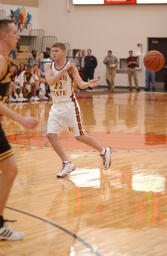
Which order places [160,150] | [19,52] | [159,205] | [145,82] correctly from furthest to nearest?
[145,82]
[19,52]
[160,150]
[159,205]

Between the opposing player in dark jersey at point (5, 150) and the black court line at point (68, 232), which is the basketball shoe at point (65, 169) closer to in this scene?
the black court line at point (68, 232)

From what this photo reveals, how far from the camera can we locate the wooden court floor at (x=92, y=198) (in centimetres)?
540

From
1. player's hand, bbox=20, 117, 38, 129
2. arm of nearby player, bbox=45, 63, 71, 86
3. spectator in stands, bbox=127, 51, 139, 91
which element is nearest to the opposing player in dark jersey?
player's hand, bbox=20, 117, 38, 129

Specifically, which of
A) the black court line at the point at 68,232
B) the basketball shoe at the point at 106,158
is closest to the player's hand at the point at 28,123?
the black court line at the point at 68,232

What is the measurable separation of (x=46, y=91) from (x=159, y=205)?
17252 mm

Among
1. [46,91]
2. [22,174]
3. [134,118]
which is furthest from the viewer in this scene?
[46,91]

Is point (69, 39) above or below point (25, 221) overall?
above

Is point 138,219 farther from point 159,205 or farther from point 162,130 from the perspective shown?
point 162,130

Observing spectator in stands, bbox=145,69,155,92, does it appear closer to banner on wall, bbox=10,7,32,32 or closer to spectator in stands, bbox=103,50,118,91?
spectator in stands, bbox=103,50,118,91

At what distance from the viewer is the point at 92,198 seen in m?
7.23

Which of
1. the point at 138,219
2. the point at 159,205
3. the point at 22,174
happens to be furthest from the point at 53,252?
the point at 22,174

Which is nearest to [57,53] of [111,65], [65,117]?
Result: [65,117]

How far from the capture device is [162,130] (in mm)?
13734

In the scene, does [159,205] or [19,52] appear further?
[19,52]
